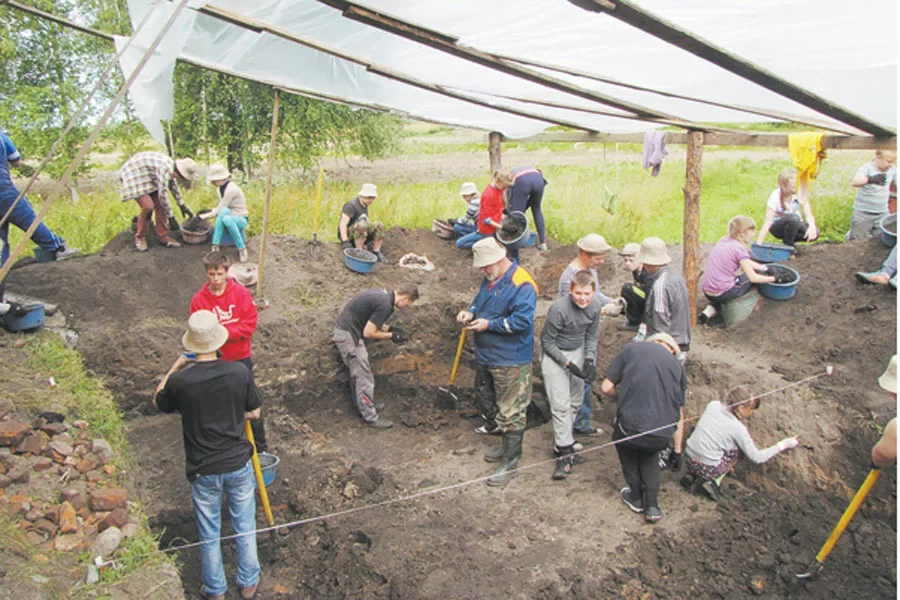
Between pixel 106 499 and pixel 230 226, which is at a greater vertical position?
pixel 230 226

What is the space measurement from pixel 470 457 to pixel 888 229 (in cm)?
544

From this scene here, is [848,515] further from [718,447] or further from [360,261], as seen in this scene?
[360,261]

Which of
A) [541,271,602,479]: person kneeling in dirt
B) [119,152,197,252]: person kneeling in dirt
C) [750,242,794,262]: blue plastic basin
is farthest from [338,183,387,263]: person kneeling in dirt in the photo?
[750,242,794,262]: blue plastic basin

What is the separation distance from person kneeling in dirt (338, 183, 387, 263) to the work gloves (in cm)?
609

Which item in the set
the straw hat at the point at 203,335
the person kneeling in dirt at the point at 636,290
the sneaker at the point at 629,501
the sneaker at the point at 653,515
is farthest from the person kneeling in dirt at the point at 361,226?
the sneaker at the point at 653,515

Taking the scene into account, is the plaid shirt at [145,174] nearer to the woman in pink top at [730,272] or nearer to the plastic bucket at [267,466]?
the plastic bucket at [267,466]

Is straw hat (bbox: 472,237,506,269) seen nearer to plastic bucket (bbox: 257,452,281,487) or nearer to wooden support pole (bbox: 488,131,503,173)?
plastic bucket (bbox: 257,452,281,487)

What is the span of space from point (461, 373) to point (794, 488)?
375cm

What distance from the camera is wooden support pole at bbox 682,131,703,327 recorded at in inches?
272

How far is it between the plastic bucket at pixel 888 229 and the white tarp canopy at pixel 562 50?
2.43 meters

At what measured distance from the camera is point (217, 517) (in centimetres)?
432

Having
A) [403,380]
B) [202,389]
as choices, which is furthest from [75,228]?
[202,389]

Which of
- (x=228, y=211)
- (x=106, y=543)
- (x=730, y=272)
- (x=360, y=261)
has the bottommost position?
(x=106, y=543)

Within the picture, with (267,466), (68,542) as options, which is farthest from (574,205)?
(68,542)
